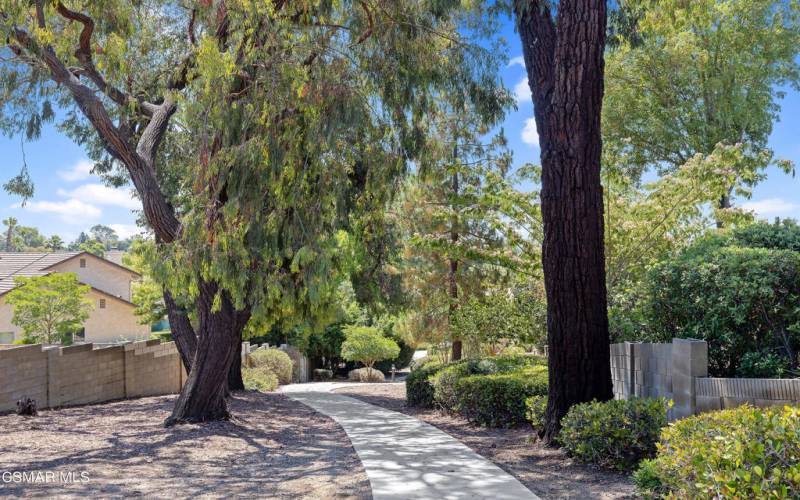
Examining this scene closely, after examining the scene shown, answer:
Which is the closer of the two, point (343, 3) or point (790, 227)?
point (790, 227)

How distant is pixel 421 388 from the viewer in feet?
45.3

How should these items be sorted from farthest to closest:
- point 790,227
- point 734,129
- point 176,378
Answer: point 734,129
point 176,378
point 790,227

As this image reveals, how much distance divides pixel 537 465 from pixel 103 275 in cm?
3778

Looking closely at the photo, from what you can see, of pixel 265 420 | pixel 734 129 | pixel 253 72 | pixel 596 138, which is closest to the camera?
pixel 596 138

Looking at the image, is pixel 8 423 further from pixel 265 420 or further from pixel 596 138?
pixel 596 138

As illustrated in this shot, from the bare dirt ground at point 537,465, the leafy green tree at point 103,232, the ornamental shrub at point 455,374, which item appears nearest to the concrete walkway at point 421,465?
the bare dirt ground at point 537,465

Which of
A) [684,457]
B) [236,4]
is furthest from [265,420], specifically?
[684,457]

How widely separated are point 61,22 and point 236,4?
4.12m

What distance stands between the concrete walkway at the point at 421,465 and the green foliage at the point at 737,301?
323cm

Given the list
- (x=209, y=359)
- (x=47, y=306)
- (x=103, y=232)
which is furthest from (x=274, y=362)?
(x=103, y=232)

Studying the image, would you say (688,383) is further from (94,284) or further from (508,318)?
(94,284)

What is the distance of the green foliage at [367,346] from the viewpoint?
28219mm

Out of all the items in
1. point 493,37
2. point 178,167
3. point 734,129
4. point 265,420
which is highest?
point 734,129

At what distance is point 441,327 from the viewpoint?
69.2 ft
